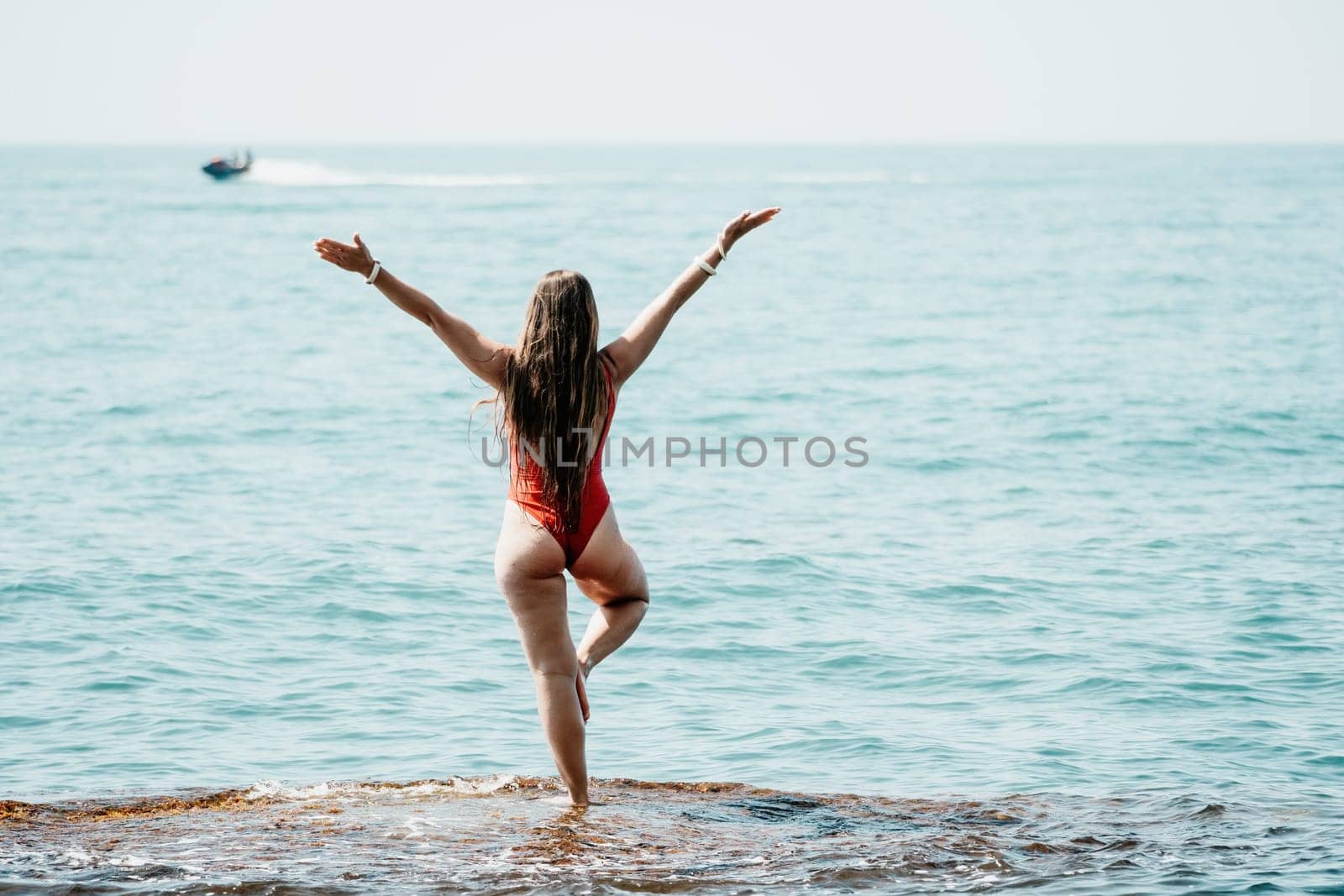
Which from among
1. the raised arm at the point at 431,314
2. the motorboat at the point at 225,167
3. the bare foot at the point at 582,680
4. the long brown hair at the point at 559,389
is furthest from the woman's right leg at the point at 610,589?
the motorboat at the point at 225,167

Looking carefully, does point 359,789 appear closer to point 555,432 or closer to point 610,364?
point 555,432

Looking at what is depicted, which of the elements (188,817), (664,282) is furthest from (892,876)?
(664,282)

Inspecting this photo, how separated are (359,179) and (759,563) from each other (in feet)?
395

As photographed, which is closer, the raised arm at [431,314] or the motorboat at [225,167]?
the raised arm at [431,314]

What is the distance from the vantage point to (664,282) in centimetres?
4362

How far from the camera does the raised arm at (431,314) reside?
562 cm

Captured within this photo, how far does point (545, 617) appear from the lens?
6.07 meters

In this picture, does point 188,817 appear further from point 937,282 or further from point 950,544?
point 937,282

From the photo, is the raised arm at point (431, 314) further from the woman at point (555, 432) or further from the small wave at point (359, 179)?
the small wave at point (359, 179)

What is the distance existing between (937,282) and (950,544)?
32095 mm

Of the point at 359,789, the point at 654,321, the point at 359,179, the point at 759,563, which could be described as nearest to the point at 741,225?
the point at 654,321

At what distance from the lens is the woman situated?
5844 millimetres

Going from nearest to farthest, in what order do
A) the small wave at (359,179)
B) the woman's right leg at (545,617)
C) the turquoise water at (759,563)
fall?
the woman's right leg at (545,617) → the turquoise water at (759,563) → the small wave at (359,179)

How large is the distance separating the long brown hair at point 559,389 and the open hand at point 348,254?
2.31 ft
